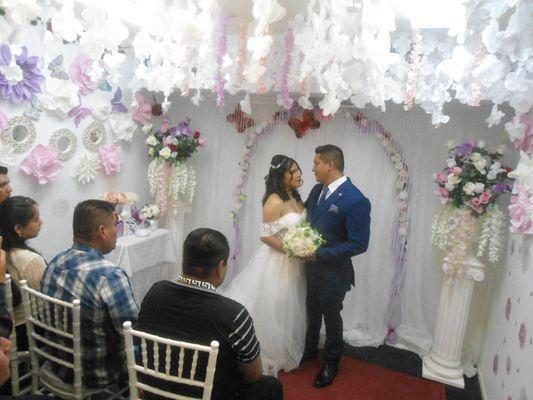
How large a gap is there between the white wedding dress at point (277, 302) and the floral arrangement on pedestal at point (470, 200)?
974mm

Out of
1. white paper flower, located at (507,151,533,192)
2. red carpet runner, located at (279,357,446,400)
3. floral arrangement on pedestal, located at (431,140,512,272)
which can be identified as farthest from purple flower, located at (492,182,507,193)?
red carpet runner, located at (279,357,446,400)

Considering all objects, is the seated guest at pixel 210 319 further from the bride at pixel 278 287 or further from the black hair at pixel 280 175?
the black hair at pixel 280 175

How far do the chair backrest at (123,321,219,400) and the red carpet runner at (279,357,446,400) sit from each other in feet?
3.85

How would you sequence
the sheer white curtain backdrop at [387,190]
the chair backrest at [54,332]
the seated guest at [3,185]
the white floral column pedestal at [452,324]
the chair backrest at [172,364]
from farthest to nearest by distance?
the sheer white curtain backdrop at [387,190] < the white floral column pedestal at [452,324] < the seated guest at [3,185] < the chair backrest at [54,332] < the chair backrest at [172,364]

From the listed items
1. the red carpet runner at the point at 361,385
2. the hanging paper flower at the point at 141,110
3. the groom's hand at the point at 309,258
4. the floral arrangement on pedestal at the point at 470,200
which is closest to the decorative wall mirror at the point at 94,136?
the hanging paper flower at the point at 141,110

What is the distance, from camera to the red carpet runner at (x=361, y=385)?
8.09ft

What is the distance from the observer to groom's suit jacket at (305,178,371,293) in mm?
2410

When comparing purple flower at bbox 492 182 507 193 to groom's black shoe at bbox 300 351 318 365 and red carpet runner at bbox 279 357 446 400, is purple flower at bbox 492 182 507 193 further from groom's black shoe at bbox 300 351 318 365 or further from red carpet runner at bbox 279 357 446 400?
groom's black shoe at bbox 300 351 318 365

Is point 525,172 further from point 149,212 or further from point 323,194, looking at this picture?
point 149,212

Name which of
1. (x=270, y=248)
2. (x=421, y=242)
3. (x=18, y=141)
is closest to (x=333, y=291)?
(x=270, y=248)

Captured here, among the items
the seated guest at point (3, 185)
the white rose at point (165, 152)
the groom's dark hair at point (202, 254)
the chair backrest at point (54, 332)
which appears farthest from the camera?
the white rose at point (165, 152)

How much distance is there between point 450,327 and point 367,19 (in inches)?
89.0

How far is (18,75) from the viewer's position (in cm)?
237

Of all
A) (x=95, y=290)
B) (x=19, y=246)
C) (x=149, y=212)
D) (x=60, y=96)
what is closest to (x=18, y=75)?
(x=60, y=96)
